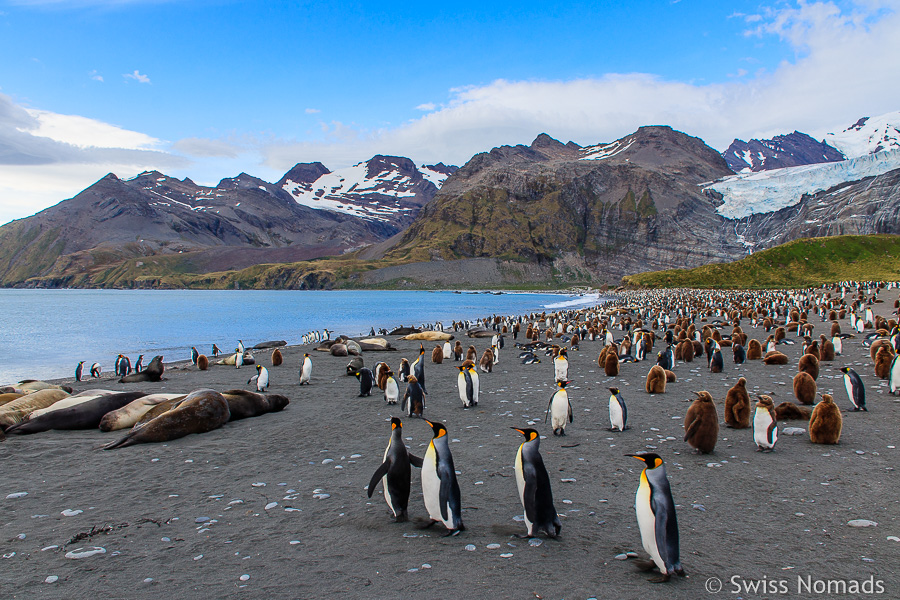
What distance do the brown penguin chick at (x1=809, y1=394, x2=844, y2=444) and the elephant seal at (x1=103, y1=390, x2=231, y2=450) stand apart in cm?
1107

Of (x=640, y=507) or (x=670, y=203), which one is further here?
(x=670, y=203)

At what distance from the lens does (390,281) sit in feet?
587

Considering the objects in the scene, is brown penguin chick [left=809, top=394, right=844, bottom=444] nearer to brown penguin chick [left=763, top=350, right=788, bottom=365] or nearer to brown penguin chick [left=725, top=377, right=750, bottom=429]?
brown penguin chick [left=725, top=377, right=750, bottom=429]

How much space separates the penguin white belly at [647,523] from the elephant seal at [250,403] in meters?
9.36

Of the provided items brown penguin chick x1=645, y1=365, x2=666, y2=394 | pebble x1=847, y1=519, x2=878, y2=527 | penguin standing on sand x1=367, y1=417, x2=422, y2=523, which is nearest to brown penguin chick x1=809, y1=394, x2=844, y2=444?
pebble x1=847, y1=519, x2=878, y2=527

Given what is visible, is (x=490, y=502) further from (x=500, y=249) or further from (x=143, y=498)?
(x=500, y=249)

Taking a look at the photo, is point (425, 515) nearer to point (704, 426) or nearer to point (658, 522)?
point (658, 522)

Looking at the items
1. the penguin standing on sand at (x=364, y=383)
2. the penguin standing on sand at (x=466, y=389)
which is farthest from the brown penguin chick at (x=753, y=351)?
the penguin standing on sand at (x=364, y=383)

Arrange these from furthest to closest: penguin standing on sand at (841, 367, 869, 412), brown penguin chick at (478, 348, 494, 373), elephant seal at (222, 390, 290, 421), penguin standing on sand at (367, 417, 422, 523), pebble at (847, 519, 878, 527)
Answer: brown penguin chick at (478, 348, 494, 373) → elephant seal at (222, 390, 290, 421) → penguin standing on sand at (841, 367, 869, 412) → penguin standing on sand at (367, 417, 422, 523) → pebble at (847, 519, 878, 527)

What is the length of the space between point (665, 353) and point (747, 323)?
67.3 ft

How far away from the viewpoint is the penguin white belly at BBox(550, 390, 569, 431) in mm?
9117

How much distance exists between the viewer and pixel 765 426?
306 inches

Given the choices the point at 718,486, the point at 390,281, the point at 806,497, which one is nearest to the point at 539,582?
the point at 718,486

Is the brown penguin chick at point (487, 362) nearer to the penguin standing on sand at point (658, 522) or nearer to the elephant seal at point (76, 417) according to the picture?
the elephant seal at point (76, 417)
